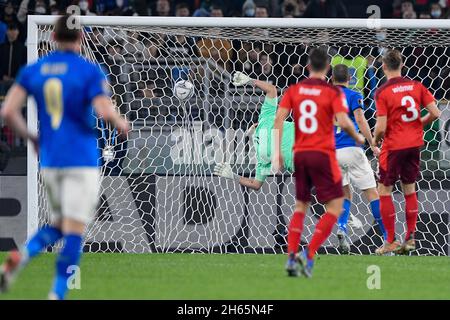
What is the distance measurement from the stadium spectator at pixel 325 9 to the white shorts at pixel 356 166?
18.8 ft

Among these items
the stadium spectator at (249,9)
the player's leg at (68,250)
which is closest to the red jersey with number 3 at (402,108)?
the player's leg at (68,250)

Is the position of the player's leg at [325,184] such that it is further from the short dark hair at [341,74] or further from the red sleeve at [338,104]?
the short dark hair at [341,74]

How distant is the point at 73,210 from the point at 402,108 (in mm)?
5037

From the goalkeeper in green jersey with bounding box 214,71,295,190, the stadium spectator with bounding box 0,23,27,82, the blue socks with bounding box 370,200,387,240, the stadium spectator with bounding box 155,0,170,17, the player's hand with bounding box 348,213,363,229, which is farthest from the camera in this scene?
the stadium spectator with bounding box 155,0,170,17

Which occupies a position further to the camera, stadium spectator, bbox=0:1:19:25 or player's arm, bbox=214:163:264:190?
stadium spectator, bbox=0:1:19:25

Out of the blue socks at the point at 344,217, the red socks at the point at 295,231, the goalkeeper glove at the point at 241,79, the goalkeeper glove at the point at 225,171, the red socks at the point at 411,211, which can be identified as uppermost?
the goalkeeper glove at the point at 241,79

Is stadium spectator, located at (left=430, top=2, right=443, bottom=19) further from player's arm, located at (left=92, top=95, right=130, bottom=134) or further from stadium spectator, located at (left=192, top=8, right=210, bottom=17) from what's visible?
player's arm, located at (left=92, top=95, right=130, bottom=134)

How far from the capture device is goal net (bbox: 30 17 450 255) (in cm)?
1317

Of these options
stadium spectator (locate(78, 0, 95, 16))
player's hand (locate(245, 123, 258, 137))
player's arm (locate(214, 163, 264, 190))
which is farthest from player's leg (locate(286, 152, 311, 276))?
stadium spectator (locate(78, 0, 95, 16))

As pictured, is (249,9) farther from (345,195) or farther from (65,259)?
(65,259)

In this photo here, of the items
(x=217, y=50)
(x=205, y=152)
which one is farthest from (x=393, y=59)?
(x=217, y=50)

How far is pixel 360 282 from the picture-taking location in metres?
9.39

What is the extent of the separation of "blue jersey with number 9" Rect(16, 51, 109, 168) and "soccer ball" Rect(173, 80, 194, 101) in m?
5.60

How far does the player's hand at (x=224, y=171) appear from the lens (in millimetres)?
12875
